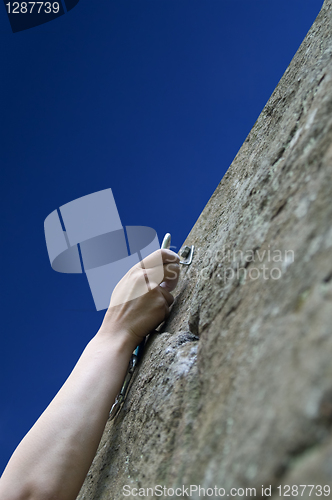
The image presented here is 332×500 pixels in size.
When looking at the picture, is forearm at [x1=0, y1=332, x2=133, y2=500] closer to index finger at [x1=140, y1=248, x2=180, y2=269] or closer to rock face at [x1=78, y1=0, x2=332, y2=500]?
rock face at [x1=78, y1=0, x2=332, y2=500]

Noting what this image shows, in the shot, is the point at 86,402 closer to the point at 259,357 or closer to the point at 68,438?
the point at 68,438

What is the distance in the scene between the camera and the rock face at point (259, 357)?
0.27 m

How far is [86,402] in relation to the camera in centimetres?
70

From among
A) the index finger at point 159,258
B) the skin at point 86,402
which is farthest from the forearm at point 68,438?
the index finger at point 159,258

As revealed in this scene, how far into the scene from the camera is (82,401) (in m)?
0.71

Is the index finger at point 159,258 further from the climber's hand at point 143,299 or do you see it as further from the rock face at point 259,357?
the rock face at point 259,357

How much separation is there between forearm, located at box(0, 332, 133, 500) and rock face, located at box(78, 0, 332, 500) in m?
0.05

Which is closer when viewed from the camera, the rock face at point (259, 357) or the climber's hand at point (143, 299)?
the rock face at point (259, 357)

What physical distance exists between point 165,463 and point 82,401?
307 millimetres

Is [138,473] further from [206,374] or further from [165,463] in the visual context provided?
[206,374]

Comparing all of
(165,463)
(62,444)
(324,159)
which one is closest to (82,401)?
(62,444)

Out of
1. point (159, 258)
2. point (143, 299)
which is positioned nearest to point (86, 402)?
point (143, 299)

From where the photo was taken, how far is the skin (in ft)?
2.09

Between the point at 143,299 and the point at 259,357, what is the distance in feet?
1.77
